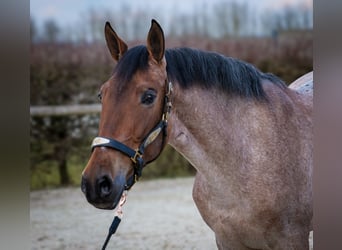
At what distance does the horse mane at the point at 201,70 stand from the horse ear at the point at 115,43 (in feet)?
0.24

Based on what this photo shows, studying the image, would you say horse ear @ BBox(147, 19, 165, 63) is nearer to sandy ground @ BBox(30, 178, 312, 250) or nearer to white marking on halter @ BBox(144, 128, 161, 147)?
white marking on halter @ BBox(144, 128, 161, 147)

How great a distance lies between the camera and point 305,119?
5.30ft

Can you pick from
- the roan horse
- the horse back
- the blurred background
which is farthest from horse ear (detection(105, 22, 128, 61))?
the blurred background

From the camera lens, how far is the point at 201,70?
54.2 inches

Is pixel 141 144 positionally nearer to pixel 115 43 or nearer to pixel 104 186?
pixel 104 186

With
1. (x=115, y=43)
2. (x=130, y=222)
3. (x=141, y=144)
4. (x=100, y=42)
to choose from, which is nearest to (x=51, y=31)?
(x=100, y=42)

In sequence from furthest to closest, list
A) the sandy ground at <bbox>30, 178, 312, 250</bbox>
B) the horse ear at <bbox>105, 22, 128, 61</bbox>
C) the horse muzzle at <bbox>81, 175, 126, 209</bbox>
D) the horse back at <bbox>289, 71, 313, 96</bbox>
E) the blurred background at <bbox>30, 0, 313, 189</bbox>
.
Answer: the sandy ground at <bbox>30, 178, 312, 250</bbox> → the blurred background at <bbox>30, 0, 313, 189</bbox> → the horse back at <bbox>289, 71, 313, 96</bbox> → the horse ear at <bbox>105, 22, 128, 61</bbox> → the horse muzzle at <bbox>81, 175, 126, 209</bbox>

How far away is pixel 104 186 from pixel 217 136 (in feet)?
1.32

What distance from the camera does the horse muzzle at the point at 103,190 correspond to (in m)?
1.16

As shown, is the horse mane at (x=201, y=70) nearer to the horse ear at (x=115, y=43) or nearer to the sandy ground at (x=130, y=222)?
the horse ear at (x=115, y=43)

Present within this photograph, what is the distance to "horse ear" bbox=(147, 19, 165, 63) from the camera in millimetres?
1251

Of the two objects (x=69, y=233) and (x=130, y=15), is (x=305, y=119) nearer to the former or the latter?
(x=130, y=15)

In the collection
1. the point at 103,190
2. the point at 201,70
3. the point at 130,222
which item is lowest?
the point at 130,222

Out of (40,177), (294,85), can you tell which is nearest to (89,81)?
(40,177)
